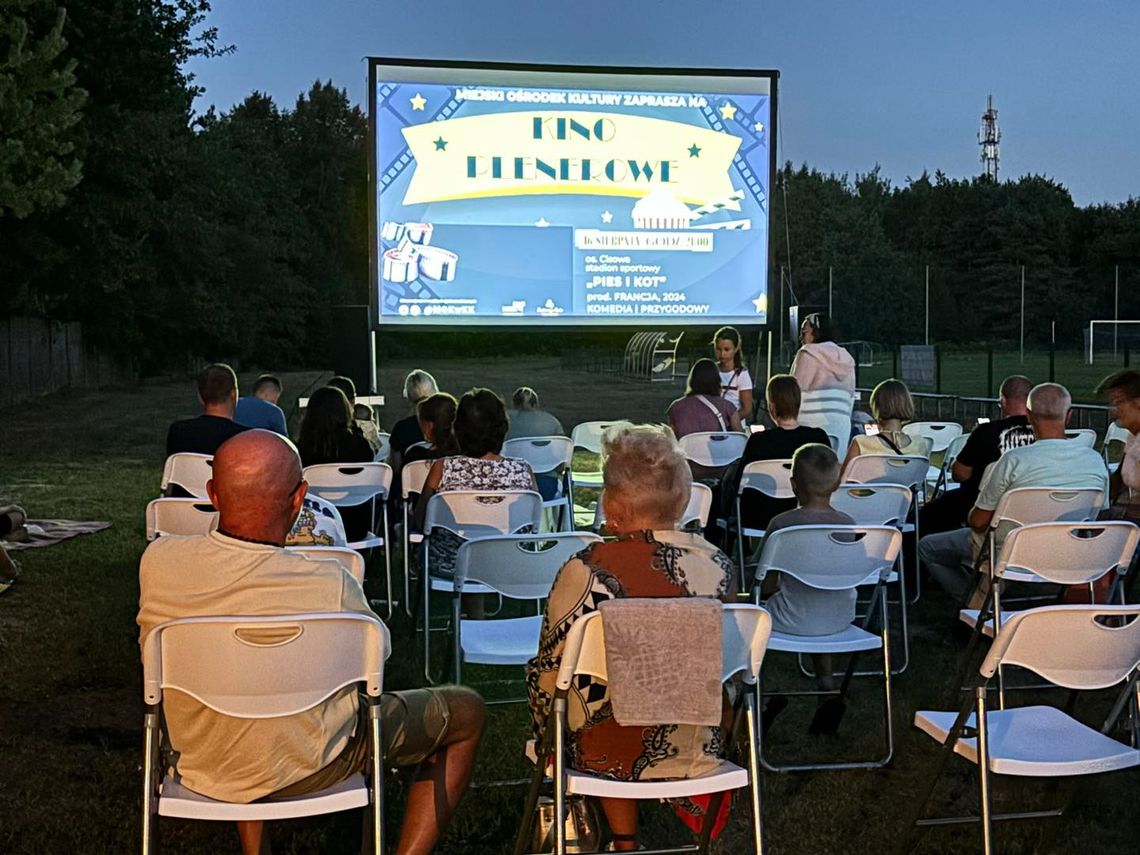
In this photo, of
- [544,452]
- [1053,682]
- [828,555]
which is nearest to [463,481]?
[544,452]

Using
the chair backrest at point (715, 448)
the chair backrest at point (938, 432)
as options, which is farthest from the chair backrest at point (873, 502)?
the chair backrest at point (938, 432)

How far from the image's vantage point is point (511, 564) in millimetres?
3621

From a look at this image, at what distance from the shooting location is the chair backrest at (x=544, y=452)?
6.36m

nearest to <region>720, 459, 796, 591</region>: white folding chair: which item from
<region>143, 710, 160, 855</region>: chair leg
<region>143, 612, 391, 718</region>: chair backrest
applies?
<region>143, 612, 391, 718</region>: chair backrest

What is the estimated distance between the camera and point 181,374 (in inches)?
1501

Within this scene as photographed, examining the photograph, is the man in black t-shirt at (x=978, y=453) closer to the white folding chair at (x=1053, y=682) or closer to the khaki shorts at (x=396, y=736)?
the white folding chair at (x=1053, y=682)

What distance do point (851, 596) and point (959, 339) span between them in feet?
106

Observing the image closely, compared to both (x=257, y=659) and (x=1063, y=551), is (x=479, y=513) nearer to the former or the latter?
(x=1063, y=551)

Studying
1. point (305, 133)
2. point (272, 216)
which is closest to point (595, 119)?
point (272, 216)

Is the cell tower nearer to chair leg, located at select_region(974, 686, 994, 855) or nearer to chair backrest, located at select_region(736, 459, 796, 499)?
chair backrest, located at select_region(736, 459, 796, 499)

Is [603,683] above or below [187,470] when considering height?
below

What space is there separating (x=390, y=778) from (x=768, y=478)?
2502 mm

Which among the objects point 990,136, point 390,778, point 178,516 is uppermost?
point 990,136

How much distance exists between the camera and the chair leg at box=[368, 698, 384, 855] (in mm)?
2373
